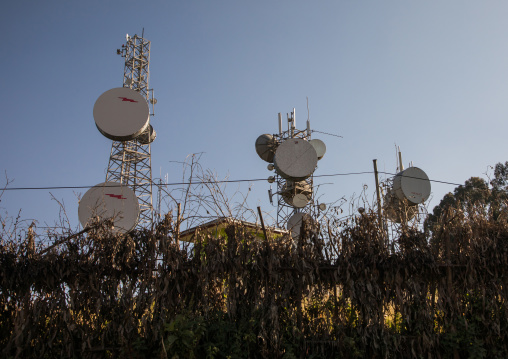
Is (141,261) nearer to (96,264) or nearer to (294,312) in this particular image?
(96,264)

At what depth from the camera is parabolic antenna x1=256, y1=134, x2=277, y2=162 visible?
16109 mm

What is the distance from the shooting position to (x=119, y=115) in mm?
8297

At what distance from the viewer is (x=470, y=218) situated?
17.1 feet

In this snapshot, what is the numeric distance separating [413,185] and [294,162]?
3789 millimetres

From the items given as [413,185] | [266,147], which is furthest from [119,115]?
[413,185]

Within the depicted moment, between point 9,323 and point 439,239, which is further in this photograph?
point 439,239

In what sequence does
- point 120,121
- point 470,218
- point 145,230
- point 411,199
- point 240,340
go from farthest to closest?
1. point 411,199
2. point 120,121
3. point 470,218
4. point 145,230
5. point 240,340

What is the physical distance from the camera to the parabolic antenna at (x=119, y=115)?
819 cm

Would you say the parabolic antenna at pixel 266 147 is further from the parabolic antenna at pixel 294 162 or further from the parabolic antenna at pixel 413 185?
the parabolic antenna at pixel 413 185

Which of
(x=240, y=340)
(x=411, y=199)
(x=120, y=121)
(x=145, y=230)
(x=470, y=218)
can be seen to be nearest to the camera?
(x=240, y=340)

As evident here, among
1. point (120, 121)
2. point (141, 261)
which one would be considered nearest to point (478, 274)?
point (141, 261)

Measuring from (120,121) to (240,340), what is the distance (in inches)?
205

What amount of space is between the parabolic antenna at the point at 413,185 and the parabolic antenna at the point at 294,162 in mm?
3003

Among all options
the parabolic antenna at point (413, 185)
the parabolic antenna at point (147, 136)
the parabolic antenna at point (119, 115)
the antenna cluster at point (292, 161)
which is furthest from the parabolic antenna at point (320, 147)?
the parabolic antenna at point (119, 115)
